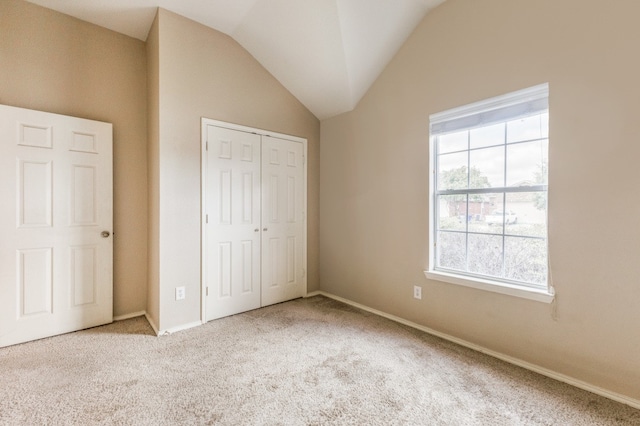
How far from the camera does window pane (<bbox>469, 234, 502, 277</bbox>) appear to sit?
235 centimetres

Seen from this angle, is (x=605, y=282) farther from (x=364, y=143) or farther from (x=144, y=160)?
(x=144, y=160)

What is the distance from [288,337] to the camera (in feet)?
8.52

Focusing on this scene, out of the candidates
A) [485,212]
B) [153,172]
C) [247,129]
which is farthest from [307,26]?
[485,212]

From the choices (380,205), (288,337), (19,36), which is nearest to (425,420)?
(288,337)

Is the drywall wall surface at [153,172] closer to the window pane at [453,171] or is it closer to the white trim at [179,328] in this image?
the white trim at [179,328]

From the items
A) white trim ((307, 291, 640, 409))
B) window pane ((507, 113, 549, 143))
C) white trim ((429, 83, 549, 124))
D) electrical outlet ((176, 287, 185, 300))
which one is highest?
white trim ((429, 83, 549, 124))

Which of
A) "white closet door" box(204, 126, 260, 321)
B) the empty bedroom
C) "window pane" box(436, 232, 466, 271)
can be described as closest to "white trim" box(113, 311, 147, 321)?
the empty bedroom

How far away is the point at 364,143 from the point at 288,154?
3.06ft

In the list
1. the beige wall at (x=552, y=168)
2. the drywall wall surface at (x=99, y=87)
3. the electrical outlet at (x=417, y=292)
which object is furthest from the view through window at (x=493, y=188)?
the drywall wall surface at (x=99, y=87)

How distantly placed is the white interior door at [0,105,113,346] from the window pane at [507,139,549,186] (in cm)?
354

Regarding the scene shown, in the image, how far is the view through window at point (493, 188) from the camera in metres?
2.15

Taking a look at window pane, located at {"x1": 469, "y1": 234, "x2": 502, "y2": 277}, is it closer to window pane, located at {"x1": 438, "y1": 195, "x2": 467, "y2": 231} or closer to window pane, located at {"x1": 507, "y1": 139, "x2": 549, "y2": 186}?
window pane, located at {"x1": 438, "y1": 195, "x2": 467, "y2": 231}

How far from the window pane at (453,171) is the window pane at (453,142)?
0.17 feet

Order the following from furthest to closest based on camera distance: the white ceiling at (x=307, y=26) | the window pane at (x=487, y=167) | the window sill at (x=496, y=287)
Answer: the white ceiling at (x=307, y=26) < the window pane at (x=487, y=167) < the window sill at (x=496, y=287)
